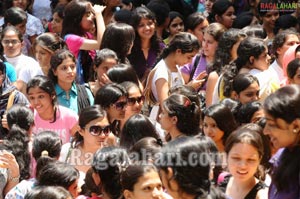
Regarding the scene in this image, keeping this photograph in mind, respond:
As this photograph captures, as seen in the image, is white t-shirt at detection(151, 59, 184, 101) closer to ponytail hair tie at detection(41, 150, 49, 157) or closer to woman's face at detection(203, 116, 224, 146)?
woman's face at detection(203, 116, 224, 146)

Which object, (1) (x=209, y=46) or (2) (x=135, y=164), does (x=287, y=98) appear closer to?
(2) (x=135, y=164)

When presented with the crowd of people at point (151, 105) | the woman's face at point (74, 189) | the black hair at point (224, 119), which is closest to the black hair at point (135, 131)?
the crowd of people at point (151, 105)

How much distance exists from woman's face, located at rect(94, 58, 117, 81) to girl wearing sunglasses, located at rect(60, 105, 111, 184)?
3.77 feet

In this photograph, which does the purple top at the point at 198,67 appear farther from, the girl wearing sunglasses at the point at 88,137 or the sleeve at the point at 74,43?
the girl wearing sunglasses at the point at 88,137

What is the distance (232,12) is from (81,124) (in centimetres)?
402

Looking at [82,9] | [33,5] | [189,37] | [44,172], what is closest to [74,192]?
[44,172]

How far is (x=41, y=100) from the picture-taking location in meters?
6.32

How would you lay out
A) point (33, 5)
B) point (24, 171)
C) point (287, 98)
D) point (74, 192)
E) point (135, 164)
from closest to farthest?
point (287, 98)
point (135, 164)
point (74, 192)
point (24, 171)
point (33, 5)

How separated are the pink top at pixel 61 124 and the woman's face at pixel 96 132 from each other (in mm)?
568

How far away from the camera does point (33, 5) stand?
1013 centimetres

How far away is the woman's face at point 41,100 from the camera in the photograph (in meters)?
6.31

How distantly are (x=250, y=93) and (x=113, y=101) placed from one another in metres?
1.08

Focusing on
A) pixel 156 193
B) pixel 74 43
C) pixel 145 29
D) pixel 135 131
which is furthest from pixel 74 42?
pixel 156 193

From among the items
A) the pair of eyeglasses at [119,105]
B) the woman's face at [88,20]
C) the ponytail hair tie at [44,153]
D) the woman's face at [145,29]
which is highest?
the woman's face at [88,20]
